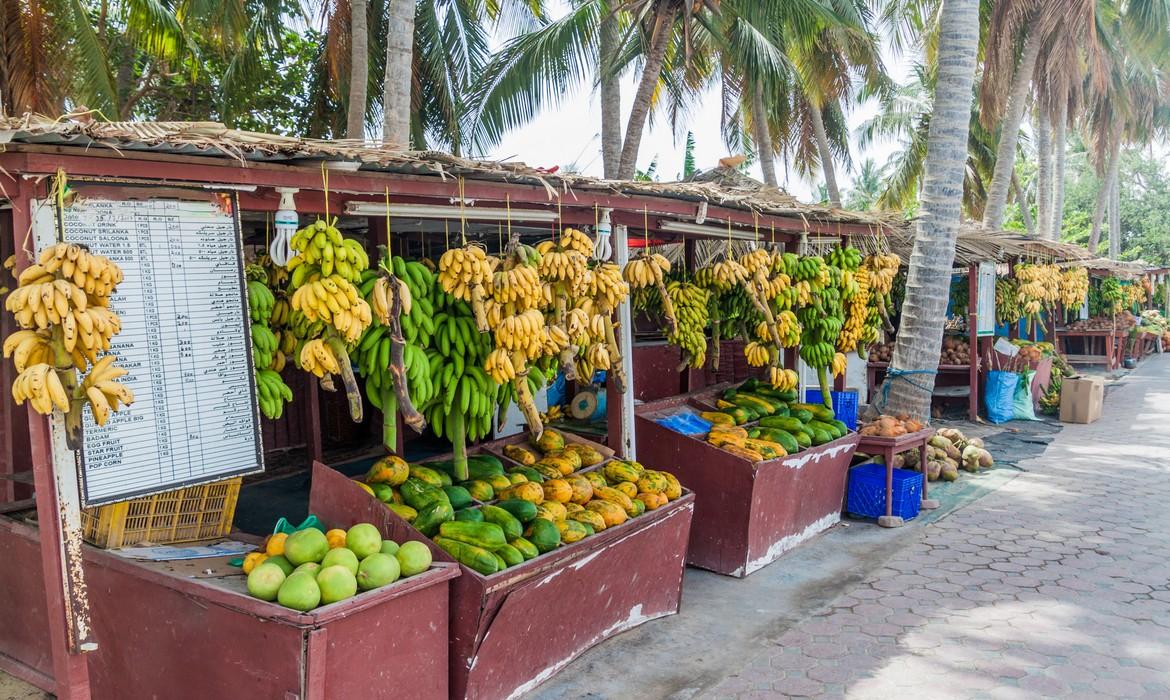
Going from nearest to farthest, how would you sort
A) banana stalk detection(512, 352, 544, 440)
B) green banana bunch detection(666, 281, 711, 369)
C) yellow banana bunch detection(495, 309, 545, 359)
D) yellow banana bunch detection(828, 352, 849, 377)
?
yellow banana bunch detection(495, 309, 545, 359), banana stalk detection(512, 352, 544, 440), green banana bunch detection(666, 281, 711, 369), yellow banana bunch detection(828, 352, 849, 377)

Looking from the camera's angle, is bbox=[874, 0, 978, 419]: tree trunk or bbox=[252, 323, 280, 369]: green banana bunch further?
bbox=[874, 0, 978, 419]: tree trunk

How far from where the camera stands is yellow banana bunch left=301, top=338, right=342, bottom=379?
11.8 feet

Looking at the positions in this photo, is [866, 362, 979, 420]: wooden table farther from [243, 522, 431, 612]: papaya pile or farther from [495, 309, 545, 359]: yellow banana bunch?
[243, 522, 431, 612]: papaya pile

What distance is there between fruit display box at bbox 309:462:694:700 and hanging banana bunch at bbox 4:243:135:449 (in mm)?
1271

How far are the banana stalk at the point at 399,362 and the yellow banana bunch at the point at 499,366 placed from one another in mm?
465

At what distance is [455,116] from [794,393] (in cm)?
900

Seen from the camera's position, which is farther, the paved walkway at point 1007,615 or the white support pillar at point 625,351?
the white support pillar at point 625,351

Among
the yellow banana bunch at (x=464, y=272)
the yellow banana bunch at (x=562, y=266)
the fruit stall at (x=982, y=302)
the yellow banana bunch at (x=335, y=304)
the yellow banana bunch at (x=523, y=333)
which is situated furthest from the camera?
the fruit stall at (x=982, y=302)

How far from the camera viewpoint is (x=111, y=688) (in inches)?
144

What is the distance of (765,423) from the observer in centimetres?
658

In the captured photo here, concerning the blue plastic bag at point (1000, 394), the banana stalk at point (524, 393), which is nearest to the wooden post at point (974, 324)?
the blue plastic bag at point (1000, 394)

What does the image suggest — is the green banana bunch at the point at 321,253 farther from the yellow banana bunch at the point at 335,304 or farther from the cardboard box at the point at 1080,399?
the cardboard box at the point at 1080,399

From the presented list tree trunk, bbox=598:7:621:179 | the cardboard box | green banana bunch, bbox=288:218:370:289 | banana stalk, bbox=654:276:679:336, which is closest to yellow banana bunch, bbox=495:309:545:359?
green banana bunch, bbox=288:218:370:289

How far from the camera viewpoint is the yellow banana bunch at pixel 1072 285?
608 inches
